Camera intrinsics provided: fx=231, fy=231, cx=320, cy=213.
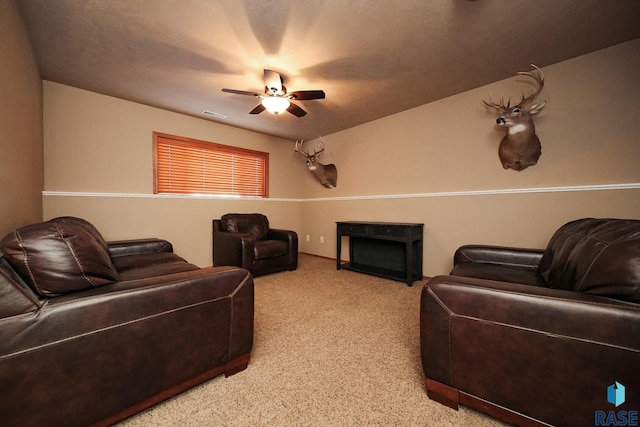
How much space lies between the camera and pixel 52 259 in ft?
2.93

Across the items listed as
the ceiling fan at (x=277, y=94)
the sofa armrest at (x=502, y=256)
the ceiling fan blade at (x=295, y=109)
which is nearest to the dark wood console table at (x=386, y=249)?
the sofa armrest at (x=502, y=256)

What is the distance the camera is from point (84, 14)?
5.45 ft

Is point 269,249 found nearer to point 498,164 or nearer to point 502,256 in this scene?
point 502,256

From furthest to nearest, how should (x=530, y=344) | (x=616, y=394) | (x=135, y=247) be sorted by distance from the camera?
1. (x=135, y=247)
2. (x=530, y=344)
3. (x=616, y=394)

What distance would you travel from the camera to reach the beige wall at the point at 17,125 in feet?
4.54

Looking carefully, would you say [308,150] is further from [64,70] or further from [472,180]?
[64,70]

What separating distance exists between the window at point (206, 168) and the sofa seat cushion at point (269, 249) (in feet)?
4.37

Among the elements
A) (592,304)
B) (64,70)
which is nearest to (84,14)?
(64,70)

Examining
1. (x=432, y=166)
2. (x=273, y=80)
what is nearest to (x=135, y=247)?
(x=273, y=80)

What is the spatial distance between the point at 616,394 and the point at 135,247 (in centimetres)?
350

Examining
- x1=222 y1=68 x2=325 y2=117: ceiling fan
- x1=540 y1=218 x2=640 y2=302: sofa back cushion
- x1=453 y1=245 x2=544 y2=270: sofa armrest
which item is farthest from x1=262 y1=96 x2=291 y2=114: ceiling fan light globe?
x1=540 y1=218 x2=640 y2=302: sofa back cushion

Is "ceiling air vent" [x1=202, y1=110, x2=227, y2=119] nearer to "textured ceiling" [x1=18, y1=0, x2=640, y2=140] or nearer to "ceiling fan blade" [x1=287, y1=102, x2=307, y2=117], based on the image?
"textured ceiling" [x1=18, y1=0, x2=640, y2=140]

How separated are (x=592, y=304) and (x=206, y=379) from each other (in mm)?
1696

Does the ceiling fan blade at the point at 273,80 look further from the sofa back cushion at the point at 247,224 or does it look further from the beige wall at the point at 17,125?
the sofa back cushion at the point at 247,224
